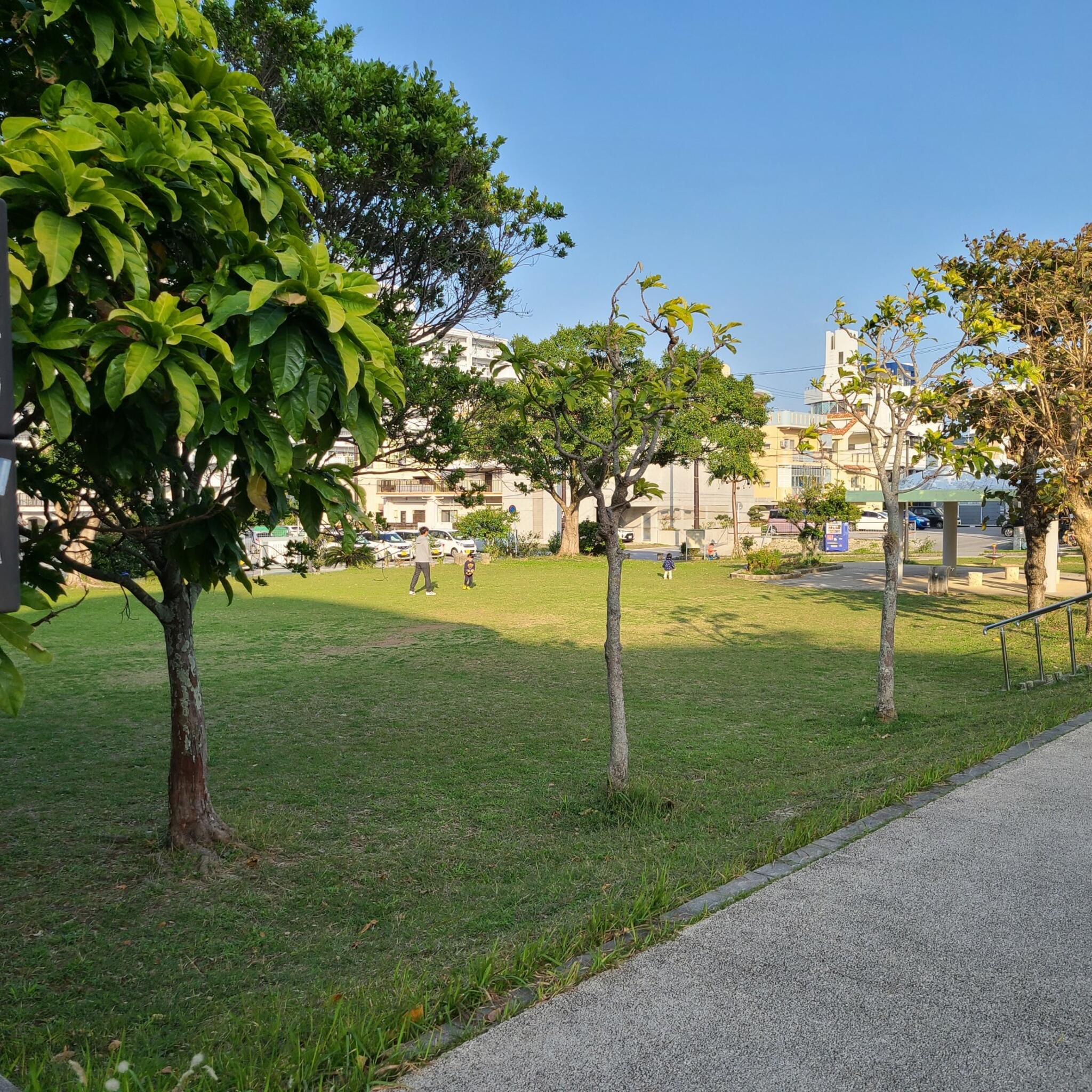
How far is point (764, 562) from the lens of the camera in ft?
92.1

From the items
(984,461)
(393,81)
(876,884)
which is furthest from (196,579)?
(984,461)

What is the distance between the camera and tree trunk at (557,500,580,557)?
34781mm

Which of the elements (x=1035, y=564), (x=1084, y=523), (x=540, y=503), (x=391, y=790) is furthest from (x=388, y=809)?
(x=540, y=503)

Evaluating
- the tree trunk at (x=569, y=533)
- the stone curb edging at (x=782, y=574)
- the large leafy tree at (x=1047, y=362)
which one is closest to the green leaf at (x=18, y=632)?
the large leafy tree at (x=1047, y=362)

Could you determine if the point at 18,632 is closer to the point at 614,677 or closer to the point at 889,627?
the point at 614,677

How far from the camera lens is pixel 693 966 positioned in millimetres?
3279

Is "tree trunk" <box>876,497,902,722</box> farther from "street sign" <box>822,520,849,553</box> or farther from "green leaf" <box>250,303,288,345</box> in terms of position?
"street sign" <box>822,520,849,553</box>

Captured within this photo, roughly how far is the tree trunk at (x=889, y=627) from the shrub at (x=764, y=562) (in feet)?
61.1

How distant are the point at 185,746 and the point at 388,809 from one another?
161 centimetres

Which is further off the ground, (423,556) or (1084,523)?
(1084,523)

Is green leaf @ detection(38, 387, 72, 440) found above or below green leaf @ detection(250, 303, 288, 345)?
below

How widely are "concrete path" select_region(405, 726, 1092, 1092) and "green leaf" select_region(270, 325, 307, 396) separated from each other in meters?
2.04

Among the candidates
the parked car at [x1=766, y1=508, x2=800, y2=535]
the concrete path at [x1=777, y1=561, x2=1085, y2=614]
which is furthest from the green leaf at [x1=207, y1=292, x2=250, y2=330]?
the parked car at [x1=766, y1=508, x2=800, y2=535]

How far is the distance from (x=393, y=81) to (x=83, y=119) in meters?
4.46
